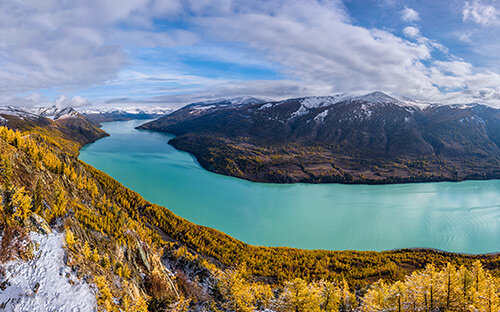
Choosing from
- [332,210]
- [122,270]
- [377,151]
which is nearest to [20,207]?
[122,270]

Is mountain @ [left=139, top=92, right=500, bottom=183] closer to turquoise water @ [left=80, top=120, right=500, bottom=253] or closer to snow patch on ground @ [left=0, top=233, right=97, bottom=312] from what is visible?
turquoise water @ [left=80, top=120, right=500, bottom=253]

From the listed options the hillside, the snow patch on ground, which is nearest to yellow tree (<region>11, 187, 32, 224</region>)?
the hillside

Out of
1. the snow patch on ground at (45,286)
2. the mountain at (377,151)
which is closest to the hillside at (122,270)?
the snow patch on ground at (45,286)

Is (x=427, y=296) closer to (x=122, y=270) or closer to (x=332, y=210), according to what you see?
(x=122, y=270)

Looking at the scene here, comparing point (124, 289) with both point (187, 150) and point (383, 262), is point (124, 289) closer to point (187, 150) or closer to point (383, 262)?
point (383, 262)

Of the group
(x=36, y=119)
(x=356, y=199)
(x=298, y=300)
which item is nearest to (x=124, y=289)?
(x=298, y=300)

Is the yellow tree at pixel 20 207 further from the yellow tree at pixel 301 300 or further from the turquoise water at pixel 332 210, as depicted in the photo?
the turquoise water at pixel 332 210
